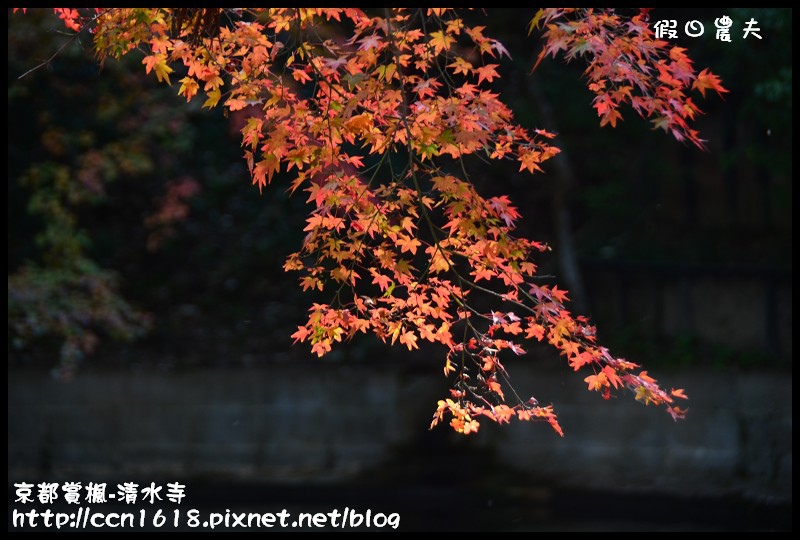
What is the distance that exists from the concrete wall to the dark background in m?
0.02

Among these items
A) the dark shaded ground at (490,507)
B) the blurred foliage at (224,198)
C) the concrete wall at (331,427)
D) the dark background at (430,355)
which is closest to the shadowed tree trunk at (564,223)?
the dark background at (430,355)

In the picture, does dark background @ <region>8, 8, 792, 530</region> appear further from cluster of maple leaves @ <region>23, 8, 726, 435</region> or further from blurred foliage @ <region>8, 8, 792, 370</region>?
cluster of maple leaves @ <region>23, 8, 726, 435</region>

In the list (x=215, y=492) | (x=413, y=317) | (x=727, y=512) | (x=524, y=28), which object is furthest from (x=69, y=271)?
(x=727, y=512)

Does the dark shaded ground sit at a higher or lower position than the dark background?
lower

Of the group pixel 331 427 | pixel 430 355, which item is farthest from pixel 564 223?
pixel 331 427

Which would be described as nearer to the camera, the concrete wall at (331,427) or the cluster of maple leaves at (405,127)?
the cluster of maple leaves at (405,127)

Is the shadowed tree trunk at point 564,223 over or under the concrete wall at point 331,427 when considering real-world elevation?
over

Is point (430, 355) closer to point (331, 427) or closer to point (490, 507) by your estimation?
point (331, 427)

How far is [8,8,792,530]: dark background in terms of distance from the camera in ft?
33.4

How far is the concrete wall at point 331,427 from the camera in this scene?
1048cm

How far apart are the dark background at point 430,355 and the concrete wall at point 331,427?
2cm

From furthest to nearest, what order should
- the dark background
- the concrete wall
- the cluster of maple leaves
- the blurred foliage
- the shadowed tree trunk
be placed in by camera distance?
the shadowed tree trunk < the concrete wall < the dark background < the blurred foliage < the cluster of maple leaves

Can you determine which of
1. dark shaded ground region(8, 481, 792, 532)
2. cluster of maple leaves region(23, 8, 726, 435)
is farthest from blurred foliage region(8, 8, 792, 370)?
cluster of maple leaves region(23, 8, 726, 435)

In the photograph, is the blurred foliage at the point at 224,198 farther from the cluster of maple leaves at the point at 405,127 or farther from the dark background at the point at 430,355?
the cluster of maple leaves at the point at 405,127
